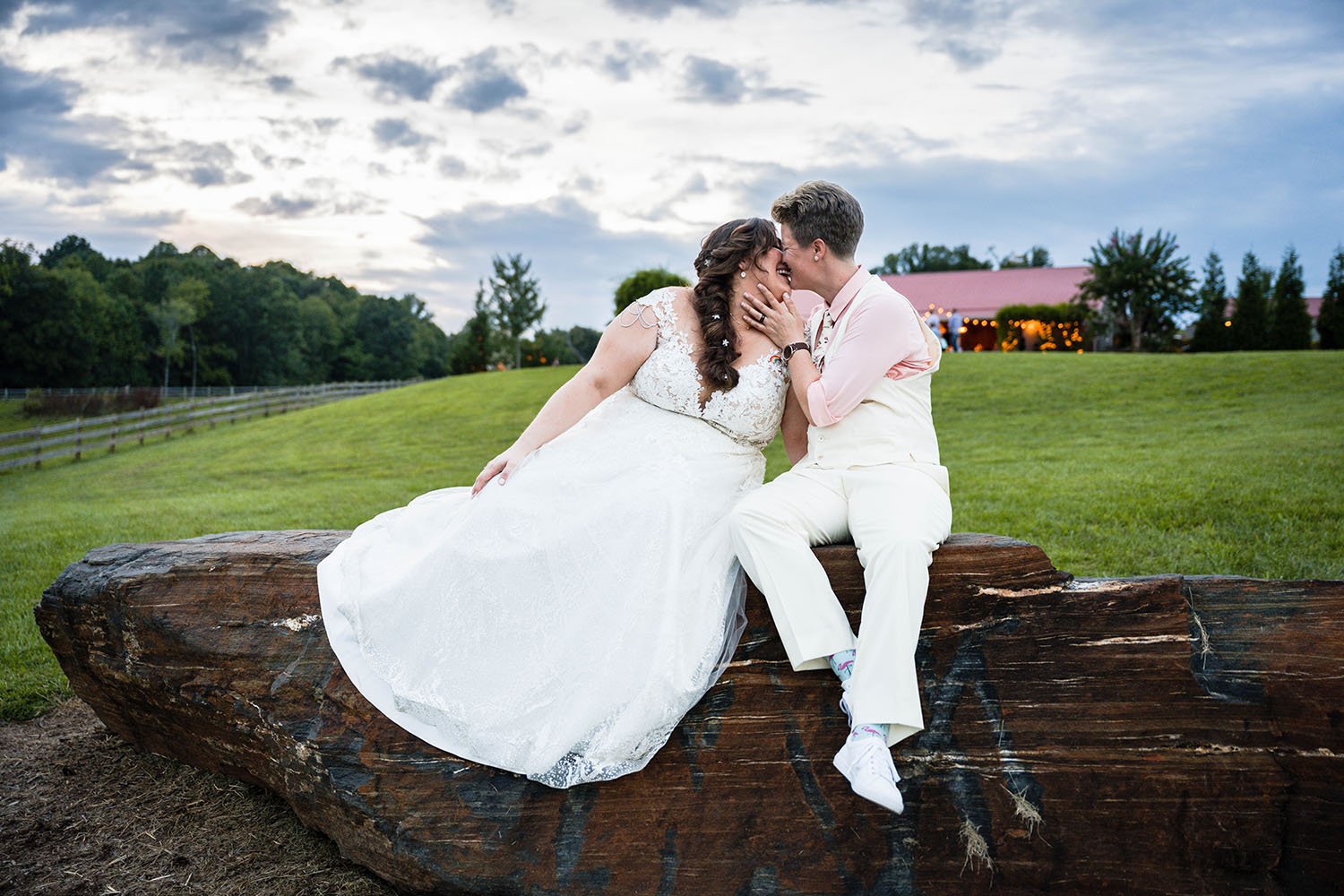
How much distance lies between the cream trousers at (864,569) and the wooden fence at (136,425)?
24.1m

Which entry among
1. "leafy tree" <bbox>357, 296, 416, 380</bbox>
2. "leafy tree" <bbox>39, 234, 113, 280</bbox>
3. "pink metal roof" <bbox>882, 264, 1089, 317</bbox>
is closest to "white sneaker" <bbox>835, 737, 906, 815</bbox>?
"pink metal roof" <bbox>882, 264, 1089, 317</bbox>

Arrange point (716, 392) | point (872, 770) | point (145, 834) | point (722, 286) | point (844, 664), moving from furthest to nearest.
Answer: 1. point (145, 834)
2. point (722, 286)
3. point (716, 392)
4. point (844, 664)
5. point (872, 770)

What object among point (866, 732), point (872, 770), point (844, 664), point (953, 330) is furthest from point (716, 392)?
point (953, 330)

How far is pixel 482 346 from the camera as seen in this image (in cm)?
5891

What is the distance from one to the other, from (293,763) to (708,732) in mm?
1993

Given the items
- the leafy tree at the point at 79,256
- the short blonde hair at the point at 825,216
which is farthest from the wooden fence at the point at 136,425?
the leafy tree at the point at 79,256

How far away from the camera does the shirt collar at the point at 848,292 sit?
4152 millimetres

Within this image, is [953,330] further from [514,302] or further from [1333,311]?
[514,302]

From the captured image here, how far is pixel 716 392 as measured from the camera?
436 centimetres

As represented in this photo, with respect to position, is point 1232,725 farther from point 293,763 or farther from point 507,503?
point 293,763

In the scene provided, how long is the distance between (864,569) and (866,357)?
3.01 ft

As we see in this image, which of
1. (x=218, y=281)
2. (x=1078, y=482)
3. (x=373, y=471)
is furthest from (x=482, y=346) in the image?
(x=1078, y=482)

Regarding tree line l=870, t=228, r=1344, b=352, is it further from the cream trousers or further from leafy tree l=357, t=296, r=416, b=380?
leafy tree l=357, t=296, r=416, b=380

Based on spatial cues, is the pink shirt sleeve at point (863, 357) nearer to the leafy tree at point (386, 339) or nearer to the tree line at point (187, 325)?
the tree line at point (187, 325)
